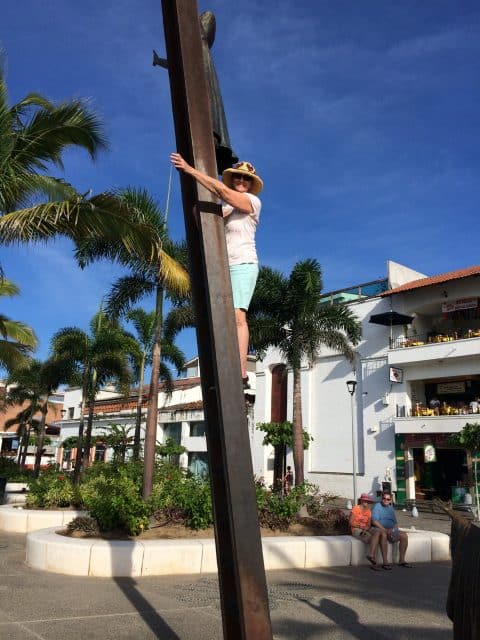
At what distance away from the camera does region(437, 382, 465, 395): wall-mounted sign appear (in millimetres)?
28250

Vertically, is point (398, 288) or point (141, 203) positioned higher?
point (398, 288)

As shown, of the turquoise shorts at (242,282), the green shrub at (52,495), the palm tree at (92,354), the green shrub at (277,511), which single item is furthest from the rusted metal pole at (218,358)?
the palm tree at (92,354)

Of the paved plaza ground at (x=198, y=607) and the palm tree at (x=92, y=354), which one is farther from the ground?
the palm tree at (x=92, y=354)

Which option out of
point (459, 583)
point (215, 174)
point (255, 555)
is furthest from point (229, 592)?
point (215, 174)

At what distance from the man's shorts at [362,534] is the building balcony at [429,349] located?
18.2 metres

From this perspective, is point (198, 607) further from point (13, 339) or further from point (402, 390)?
point (402, 390)

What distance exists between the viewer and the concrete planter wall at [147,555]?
25.8 ft

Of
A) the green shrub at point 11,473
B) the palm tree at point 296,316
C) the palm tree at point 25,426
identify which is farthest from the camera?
the palm tree at point 25,426

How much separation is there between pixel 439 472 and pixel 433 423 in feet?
10.6

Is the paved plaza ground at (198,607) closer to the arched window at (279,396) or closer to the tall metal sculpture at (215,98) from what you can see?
the tall metal sculpture at (215,98)

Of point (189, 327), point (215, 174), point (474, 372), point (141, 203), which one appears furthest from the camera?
point (474, 372)

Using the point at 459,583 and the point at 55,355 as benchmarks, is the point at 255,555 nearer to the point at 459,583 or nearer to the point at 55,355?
the point at 459,583

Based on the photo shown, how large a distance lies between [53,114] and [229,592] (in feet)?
30.8

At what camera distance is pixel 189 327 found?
20641 mm
